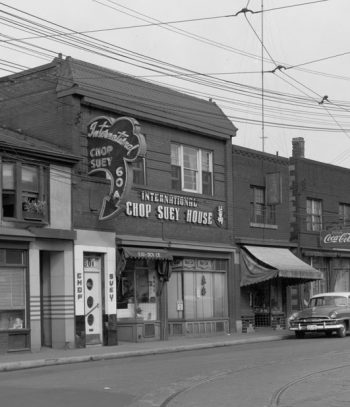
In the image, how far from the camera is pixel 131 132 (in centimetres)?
2153

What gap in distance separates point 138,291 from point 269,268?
6.23 meters

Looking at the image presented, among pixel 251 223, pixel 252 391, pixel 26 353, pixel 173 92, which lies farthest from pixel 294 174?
pixel 252 391

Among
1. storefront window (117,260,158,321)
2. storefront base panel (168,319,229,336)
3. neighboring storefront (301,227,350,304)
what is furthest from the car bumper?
neighboring storefront (301,227,350,304)

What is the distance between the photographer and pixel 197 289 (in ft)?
86.5

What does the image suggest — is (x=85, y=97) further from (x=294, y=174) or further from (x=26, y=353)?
(x=294, y=174)

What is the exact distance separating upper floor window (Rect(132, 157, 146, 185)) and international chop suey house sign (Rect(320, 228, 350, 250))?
447 inches

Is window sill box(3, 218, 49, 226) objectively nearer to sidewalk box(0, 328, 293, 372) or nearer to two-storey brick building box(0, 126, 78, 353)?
two-storey brick building box(0, 126, 78, 353)

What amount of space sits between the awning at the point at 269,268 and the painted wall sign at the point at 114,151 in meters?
8.43

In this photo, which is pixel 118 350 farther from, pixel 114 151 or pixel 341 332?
pixel 341 332

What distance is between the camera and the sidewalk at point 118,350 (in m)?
17.2

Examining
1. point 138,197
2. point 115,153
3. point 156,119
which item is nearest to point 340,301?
point 138,197

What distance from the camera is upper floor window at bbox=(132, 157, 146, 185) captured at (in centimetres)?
2415

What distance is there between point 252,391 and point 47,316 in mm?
11264

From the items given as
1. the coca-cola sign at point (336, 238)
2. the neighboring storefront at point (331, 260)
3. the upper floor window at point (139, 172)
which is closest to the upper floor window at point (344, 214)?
the neighboring storefront at point (331, 260)
